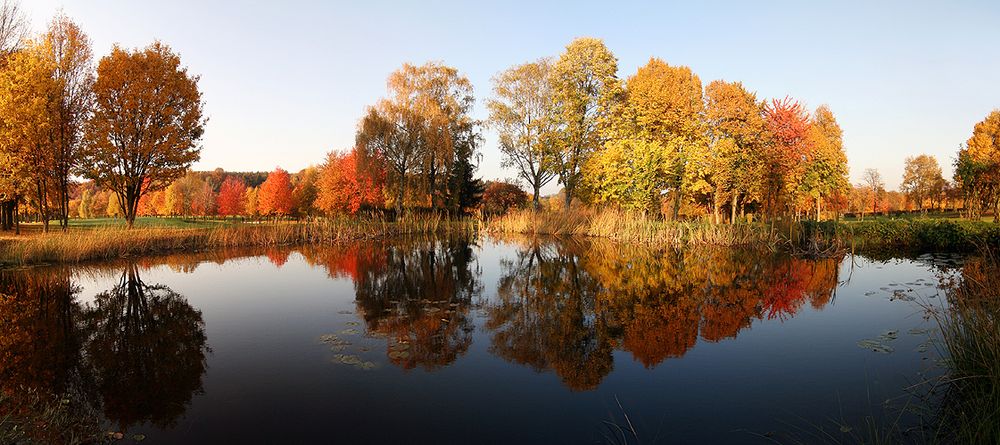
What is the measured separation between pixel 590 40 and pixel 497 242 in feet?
54.4

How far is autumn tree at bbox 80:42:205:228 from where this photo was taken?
19.9m

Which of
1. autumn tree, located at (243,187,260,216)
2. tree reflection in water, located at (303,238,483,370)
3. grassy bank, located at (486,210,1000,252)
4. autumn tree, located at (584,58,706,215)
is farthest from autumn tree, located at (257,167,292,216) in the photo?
grassy bank, located at (486,210,1000,252)

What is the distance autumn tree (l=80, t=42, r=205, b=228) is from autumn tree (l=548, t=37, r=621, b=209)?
70.4 ft

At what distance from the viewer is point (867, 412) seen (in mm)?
4664

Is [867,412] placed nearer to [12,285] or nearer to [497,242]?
[12,285]

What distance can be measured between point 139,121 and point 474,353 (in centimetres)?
2179

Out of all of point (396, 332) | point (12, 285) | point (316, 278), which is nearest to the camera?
point (396, 332)

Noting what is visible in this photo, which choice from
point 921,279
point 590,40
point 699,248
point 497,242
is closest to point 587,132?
point 590,40

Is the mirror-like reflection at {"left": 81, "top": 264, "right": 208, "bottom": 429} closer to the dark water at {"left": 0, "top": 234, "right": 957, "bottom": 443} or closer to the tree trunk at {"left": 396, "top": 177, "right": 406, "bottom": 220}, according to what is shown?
the dark water at {"left": 0, "top": 234, "right": 957, "bottom": 443}

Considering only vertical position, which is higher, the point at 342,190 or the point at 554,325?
the point at 342,190

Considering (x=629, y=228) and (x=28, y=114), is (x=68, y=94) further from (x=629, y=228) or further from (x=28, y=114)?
(x=629, y=228)

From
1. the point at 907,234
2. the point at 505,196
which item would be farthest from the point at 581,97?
the point at 505,196

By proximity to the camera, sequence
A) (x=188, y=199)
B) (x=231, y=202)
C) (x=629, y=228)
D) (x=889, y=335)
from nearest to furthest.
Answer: (x=889, y=335) < (x=629, y=228) < (x=188, y=199) < (x=231, y=202)

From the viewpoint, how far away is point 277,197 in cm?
5244
